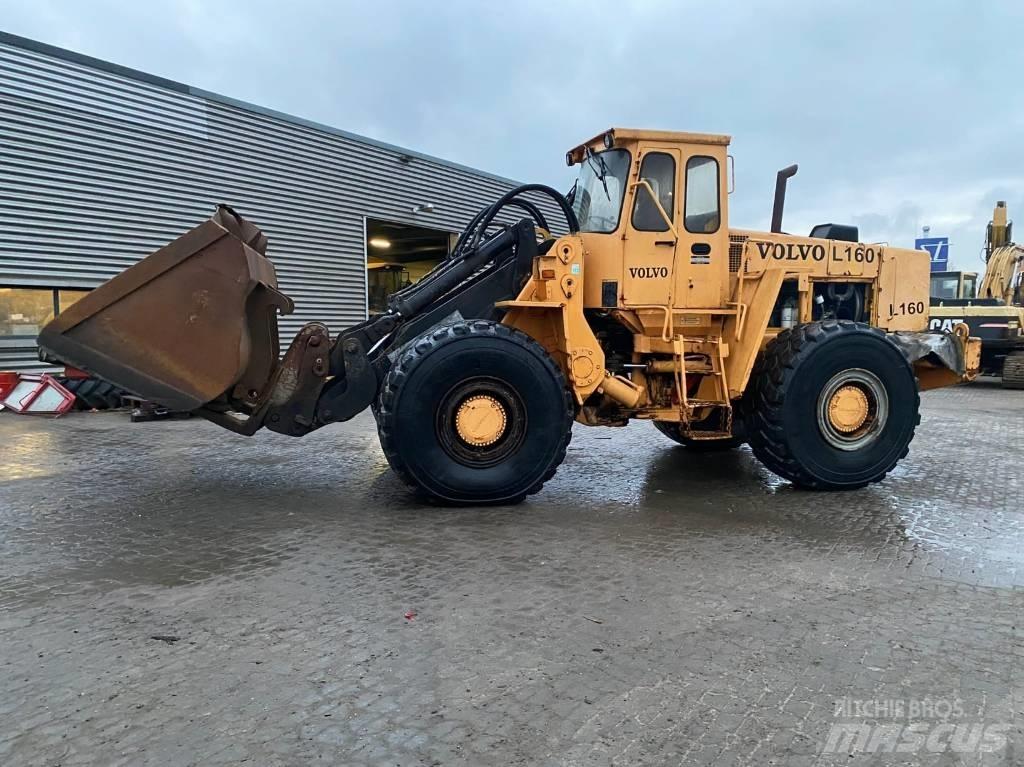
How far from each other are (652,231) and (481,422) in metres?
2.17

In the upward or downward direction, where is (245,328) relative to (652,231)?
downward

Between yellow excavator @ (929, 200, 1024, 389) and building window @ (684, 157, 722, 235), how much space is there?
9.93 metres

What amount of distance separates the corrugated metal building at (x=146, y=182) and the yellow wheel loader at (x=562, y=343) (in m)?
8.50

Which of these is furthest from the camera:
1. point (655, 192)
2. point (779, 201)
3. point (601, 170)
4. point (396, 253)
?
point (396, 253)

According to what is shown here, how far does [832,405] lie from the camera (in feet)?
19.1

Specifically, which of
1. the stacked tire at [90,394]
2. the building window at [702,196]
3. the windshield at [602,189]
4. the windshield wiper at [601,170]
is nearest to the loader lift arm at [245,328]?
the windshield at [602,189]

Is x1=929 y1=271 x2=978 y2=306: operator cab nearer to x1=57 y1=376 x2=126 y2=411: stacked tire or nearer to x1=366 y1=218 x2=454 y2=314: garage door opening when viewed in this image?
x1=366 y1=218 x2=454 y2=314: garage door opening

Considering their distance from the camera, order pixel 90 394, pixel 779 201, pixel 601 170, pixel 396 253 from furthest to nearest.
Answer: pixel 396 253 < pixel 90 394 < pixel 779 201 < pixel 601 170

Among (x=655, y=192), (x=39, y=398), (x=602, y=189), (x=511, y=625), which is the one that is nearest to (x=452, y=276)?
(x=602, y=189)

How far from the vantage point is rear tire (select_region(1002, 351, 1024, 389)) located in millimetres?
14906

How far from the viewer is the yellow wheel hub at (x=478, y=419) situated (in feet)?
17.3

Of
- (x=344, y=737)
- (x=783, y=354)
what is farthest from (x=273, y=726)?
(x=783, y=354)

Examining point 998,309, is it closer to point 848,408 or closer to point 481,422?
point 848,408

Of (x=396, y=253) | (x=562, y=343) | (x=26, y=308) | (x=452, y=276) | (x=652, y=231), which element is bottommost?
(x=562, y=343)
